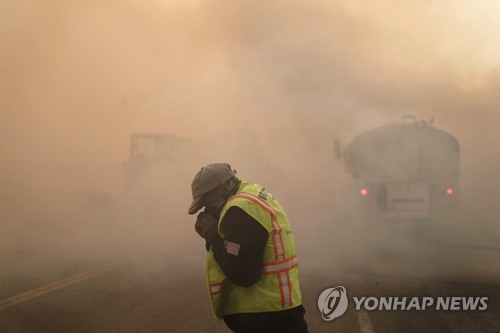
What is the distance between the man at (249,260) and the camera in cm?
167

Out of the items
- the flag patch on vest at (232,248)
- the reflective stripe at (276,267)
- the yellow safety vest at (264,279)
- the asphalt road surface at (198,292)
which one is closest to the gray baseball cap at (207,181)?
the yellow safety vest at (264,279)

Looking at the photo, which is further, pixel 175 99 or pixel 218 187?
pixel 175 99

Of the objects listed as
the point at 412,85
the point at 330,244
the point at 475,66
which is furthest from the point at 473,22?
the point at 330,244

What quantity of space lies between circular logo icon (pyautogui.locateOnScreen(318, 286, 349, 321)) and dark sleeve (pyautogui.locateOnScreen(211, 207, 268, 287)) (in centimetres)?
227

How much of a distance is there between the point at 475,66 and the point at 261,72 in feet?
17.1

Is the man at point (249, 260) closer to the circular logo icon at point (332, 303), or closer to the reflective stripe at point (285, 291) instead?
the reflective stripe at point (285, 291)

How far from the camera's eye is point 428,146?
7.64m

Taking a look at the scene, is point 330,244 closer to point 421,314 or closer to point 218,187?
point 421,314

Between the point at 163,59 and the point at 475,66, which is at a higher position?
the point at 163,59

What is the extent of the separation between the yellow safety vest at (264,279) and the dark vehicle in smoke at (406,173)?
591 cm

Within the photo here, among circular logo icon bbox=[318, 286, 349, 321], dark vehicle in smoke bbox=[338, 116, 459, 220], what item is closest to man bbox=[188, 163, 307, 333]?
circular logo icon bbox=[318, 286, 349, 321]

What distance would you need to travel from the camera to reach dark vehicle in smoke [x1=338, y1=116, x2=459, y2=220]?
722 centimetres

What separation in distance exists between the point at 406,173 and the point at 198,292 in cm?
451

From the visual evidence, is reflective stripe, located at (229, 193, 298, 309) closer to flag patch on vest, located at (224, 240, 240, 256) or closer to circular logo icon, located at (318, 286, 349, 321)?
→ flag patch on vest, located at (224, 240, 240, 256)
